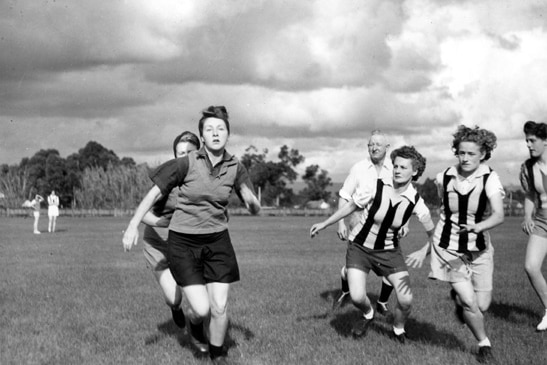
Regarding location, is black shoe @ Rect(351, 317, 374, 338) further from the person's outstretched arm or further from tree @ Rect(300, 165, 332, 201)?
tree @ Rect(300, 165, 332, 201)

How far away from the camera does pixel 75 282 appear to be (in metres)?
12.4

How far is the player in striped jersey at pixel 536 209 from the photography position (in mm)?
7656

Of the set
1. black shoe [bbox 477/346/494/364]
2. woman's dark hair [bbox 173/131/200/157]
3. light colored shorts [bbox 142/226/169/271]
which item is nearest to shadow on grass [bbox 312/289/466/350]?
black shoe [bbox 477/346/494/364]

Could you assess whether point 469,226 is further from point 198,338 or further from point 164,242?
point 164,242

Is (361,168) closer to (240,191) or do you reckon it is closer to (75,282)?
(240,191)

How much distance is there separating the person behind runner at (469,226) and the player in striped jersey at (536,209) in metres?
1.43

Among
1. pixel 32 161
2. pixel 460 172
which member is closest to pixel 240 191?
pixel 460 172

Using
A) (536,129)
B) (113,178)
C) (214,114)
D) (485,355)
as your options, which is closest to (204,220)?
(214,114)

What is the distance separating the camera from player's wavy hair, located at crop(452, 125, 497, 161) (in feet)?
20.7

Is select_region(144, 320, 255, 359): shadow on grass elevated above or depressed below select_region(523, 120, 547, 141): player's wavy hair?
below

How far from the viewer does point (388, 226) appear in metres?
7.05

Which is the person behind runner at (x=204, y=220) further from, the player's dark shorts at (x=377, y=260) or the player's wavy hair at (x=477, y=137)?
the player's wavy hair at (x=477, y=137)

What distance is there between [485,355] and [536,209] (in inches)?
97.0

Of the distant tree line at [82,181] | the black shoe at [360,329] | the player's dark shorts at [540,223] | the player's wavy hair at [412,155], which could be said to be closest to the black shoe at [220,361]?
the black shoe at [360,329]
